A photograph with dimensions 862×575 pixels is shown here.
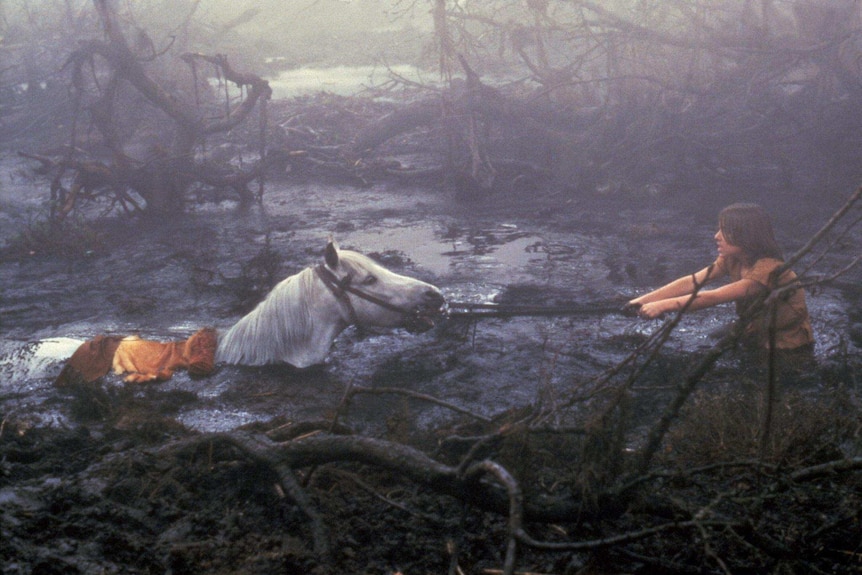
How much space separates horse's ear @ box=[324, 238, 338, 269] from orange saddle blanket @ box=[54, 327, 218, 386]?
108 cm

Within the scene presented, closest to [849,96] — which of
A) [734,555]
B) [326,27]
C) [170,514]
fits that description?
[734,555]

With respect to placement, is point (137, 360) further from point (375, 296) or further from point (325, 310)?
point (375, 296)

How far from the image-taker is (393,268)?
8586 millimetres

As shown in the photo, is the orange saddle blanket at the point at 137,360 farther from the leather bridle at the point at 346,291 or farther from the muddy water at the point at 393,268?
the leather bridle at the point at 346,291

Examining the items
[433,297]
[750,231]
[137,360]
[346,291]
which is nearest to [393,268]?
[433,297]

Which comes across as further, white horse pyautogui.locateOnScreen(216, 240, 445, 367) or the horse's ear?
white horse pyautogui.locateOnScreen(216, 240, 445, 367)

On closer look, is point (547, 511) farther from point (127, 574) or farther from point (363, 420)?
point (363, 420)

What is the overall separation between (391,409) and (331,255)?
109 cm

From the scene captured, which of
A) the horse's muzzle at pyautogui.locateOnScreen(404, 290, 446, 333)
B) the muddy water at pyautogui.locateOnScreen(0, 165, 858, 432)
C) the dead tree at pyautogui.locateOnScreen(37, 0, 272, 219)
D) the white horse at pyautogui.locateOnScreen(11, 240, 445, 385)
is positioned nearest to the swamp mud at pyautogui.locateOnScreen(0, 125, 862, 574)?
the muddy water at pyautogui.locateOnScreen(0, 165, 858, 432)

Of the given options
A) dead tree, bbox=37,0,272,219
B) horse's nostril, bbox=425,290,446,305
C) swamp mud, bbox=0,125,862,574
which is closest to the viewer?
swamp mud, bbox=0,125,862,574

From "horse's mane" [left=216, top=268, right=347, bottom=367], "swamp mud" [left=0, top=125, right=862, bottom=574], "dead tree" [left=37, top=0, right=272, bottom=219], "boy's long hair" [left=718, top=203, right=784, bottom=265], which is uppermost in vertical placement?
"dead tree" [left=37, top=0, right=272, bottom=219]

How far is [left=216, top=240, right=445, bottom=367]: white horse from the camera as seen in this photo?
4824 millimetres

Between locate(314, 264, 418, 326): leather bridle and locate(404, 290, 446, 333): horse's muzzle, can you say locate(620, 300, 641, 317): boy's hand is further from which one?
locate(314, 264, 418, 326): leather bridle

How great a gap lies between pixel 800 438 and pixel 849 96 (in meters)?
11.1
